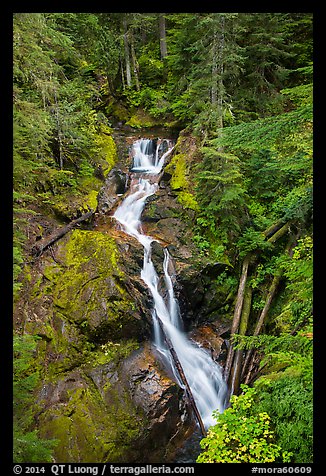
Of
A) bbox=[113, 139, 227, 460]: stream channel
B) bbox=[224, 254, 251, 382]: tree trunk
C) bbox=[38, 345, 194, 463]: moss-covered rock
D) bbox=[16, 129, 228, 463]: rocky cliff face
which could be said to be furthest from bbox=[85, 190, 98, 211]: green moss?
bbox=[224, 254, 251, 382]: tree trunk

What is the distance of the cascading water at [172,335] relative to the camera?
758 centimetres

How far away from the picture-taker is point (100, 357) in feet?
22.6

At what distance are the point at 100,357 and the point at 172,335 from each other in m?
2.34

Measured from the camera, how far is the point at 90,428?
5.97 meters

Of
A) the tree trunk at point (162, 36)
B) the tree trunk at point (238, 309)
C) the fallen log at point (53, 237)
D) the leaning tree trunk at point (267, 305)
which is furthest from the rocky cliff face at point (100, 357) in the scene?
the tree trunk at point (162, 36)

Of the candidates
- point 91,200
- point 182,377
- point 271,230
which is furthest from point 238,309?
point 91,200

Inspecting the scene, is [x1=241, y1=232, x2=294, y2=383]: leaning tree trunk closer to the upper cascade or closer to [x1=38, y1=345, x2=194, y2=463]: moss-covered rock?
[x1=38, y1=345, x2=194, y2=463]: moss-covered rock

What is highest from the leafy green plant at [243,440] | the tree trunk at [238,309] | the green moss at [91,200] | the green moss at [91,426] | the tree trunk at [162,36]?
the tree trunk at [162,36]

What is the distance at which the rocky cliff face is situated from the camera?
600cm

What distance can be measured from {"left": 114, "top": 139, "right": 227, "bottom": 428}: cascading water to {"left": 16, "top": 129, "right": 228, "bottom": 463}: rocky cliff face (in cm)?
35

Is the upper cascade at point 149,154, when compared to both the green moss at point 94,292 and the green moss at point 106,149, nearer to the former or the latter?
the green moss at point 106,149

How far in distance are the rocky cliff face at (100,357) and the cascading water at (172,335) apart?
0.35m

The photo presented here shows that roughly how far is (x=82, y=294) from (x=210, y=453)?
4.16 meters
